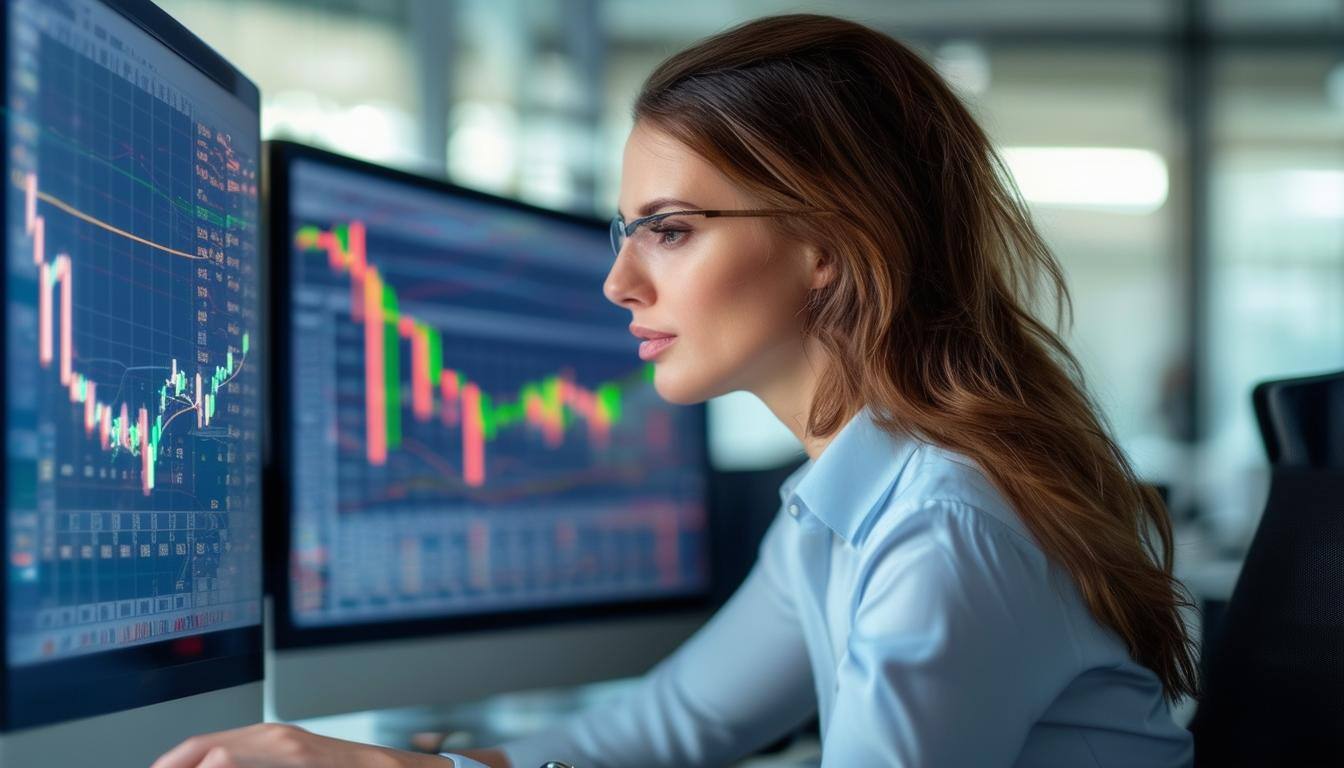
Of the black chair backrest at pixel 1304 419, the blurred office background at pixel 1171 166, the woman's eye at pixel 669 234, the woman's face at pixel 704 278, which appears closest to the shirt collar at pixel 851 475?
the woman's face at pixel 704 278

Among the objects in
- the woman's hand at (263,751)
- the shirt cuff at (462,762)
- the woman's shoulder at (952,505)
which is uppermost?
the woman's shoulder at (952,505)

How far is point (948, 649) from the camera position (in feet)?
2.37

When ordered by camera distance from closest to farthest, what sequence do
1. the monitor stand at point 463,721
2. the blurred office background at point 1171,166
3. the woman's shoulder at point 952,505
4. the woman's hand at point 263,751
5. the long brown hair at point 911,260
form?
the woman's hand at point 263,751 < the woman's shoulder at point 952,505 < the long brown hair at point 911,260 < the monitor stand at point 463,721 < the blurred office background at point 1171,166

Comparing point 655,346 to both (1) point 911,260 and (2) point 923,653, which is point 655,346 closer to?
(1) point 911,260

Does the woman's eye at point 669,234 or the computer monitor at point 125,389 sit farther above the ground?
the woman's eye at point 669,234

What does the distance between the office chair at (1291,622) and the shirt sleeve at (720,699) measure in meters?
0.39

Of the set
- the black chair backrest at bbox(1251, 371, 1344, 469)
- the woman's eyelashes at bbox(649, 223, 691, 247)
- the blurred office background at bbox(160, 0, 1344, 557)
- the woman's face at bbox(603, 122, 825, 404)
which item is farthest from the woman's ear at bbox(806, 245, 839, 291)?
the blurred office background at bbox(160, 0, 1344, 557)

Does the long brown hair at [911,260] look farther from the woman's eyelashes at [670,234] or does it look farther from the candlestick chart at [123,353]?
the candlestick chart at [123,353]

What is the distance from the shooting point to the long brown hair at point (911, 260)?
895 mm

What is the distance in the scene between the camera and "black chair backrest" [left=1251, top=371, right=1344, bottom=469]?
0.94 m

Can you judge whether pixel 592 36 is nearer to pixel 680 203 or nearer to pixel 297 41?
pixel 297 41

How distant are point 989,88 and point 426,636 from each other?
508 cm

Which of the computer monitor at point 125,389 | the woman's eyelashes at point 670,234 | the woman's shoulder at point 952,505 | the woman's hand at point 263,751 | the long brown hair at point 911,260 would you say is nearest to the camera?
the computer monitor at point 125,389

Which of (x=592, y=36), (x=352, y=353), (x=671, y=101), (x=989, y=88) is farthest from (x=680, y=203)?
(x=989, y=88)
